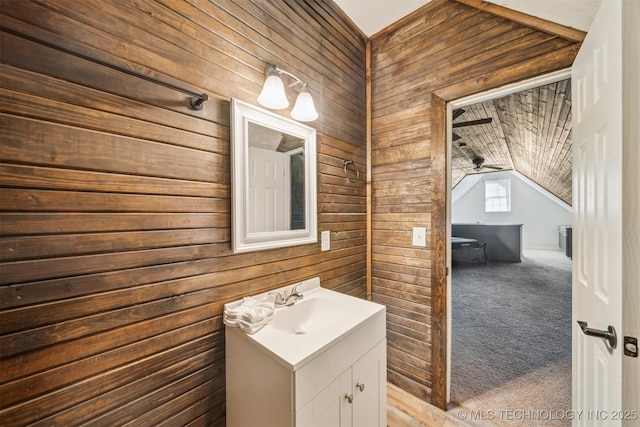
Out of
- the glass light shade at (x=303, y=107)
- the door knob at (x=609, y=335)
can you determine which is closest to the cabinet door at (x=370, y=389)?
the door knob at (x=609, y=335)

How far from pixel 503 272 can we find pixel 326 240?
5.41 metres

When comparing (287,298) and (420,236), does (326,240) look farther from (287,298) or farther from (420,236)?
(420,236)

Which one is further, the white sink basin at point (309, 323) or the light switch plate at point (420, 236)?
the light switch plate at point (420, 236)

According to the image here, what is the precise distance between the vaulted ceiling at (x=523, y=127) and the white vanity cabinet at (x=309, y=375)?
261 centimetres

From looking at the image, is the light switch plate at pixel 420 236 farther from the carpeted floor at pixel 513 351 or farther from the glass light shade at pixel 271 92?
the glass light shade at pixel 271 92

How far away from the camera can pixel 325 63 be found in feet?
5.24

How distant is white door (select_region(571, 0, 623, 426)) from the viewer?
2.40ft

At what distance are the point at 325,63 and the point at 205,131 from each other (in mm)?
1035

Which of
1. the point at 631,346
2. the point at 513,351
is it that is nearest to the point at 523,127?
the point at 513,351

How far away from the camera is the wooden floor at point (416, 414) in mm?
1479

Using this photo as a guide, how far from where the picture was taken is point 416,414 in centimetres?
155

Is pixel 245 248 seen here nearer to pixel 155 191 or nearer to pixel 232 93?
pixel 155 191

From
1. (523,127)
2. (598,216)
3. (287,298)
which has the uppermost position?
(523,127)

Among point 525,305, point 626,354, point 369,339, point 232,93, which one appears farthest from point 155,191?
point 525,305
